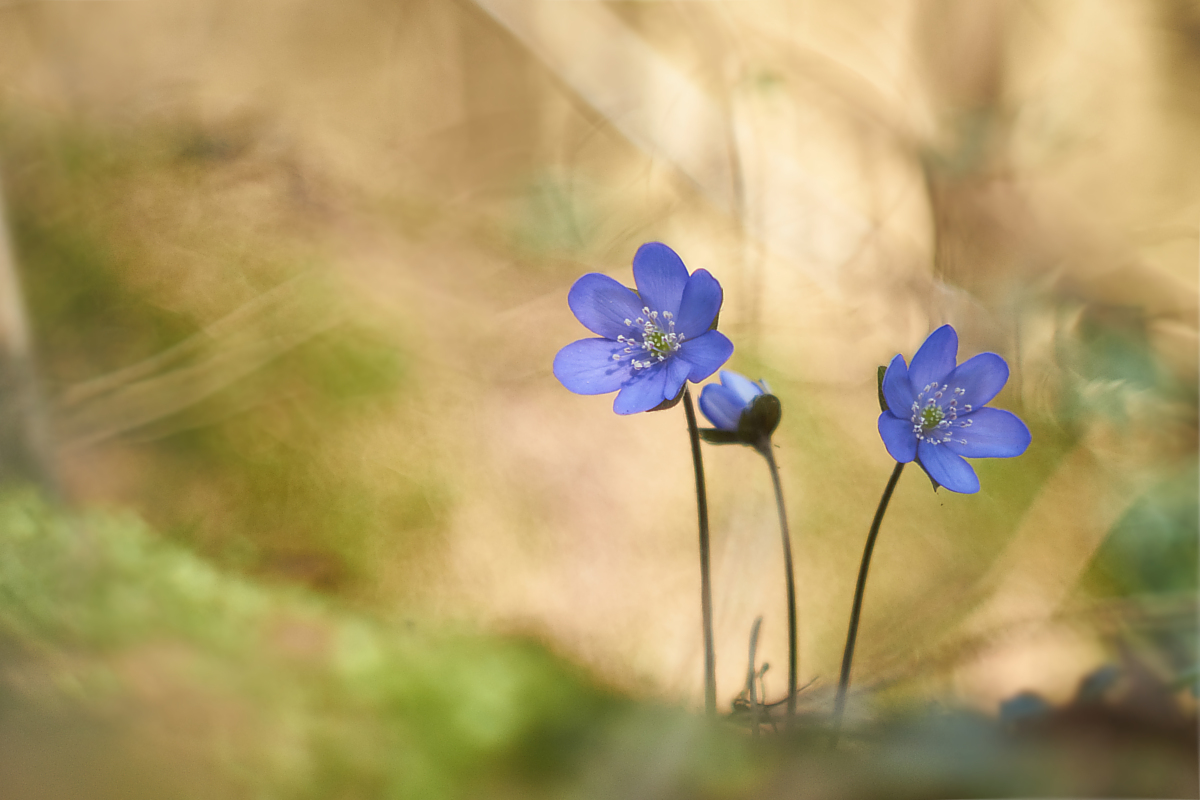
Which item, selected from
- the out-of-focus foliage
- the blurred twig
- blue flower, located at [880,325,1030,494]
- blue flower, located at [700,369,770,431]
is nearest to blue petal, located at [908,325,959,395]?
blue flower, located at [880,325,1030,494]

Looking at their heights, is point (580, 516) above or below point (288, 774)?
above

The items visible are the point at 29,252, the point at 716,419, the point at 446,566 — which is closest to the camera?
the point at 716,419

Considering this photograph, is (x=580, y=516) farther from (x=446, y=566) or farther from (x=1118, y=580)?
(x=1118, y=580)

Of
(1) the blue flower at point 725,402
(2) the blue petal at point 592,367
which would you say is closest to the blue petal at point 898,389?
(1) the blue flower at point 725,402

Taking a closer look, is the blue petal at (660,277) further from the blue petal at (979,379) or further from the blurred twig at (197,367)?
the blurred twig at (197,367)

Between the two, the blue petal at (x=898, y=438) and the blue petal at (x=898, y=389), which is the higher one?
the blue petal at (x=898, y=389)

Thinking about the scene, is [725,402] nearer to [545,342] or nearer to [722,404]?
[722,404]

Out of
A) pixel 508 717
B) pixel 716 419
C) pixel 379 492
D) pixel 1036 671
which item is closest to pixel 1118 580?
pixel 1036 671
